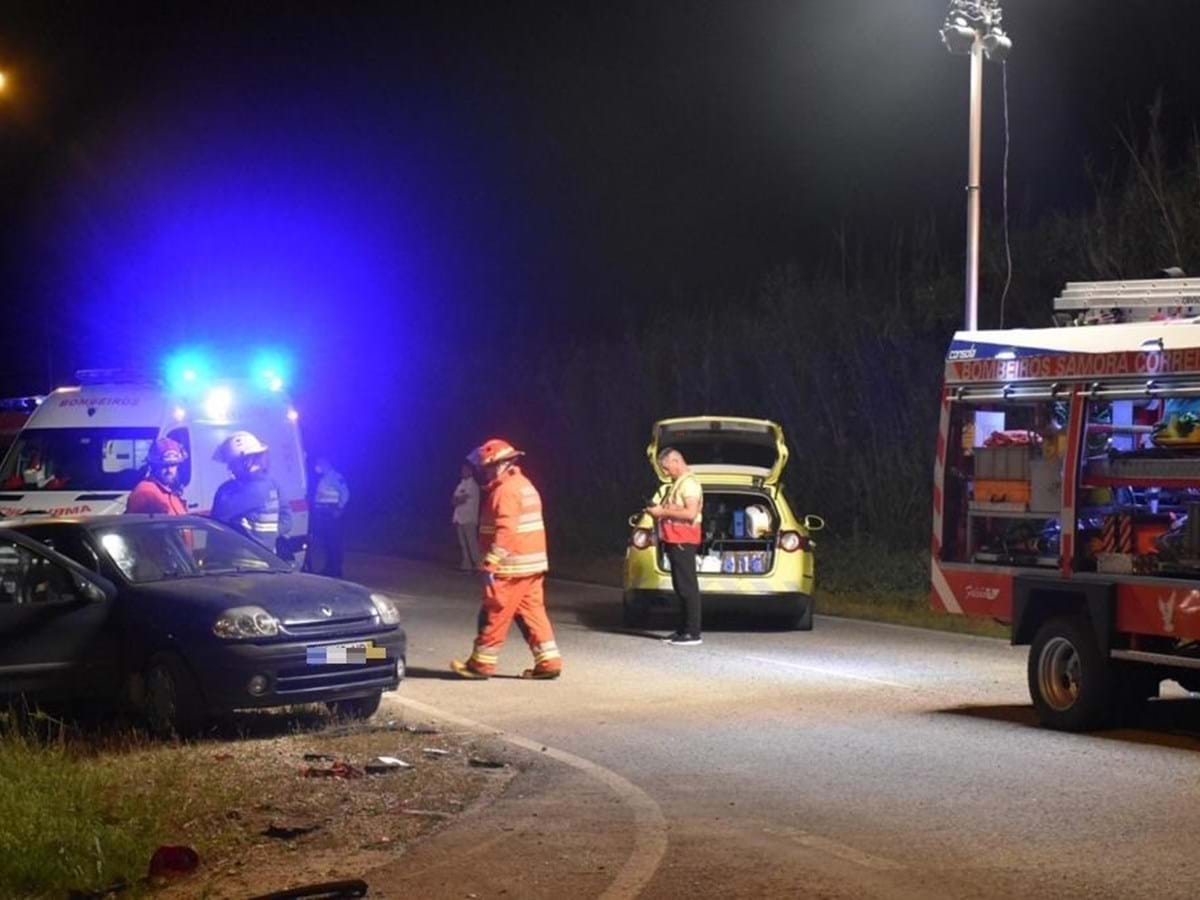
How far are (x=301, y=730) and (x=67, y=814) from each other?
3438 millimetres

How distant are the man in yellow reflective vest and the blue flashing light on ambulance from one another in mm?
4380

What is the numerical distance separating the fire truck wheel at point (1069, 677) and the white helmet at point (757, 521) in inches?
240

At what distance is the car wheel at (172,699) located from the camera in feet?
35.7

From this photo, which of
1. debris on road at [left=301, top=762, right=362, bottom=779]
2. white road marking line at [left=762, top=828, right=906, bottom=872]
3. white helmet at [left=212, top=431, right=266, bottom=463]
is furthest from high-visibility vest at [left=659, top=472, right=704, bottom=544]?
white road marking line at [left=762, top=828, right=906, bottom=872]

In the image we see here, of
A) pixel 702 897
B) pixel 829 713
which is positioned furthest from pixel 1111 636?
pixel 702 897

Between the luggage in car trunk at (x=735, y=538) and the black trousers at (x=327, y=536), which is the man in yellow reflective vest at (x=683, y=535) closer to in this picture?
the luggage in car trunk at (x=735, y=538)

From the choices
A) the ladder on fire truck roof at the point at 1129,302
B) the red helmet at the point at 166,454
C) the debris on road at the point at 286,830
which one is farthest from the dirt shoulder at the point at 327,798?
the ladder on fire truck roof at the point at 1129,302

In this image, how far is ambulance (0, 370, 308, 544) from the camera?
18.0m

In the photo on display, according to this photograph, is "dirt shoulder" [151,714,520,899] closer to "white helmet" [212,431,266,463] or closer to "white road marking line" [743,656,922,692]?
"white road marking line" [743,656,922,692]

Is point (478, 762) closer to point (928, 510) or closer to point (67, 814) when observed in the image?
point (67, 814)

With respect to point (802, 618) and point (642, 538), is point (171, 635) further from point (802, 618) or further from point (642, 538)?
point (802, 618)

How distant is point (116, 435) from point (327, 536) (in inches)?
178

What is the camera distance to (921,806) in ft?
29.8

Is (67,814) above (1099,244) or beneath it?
beneath
